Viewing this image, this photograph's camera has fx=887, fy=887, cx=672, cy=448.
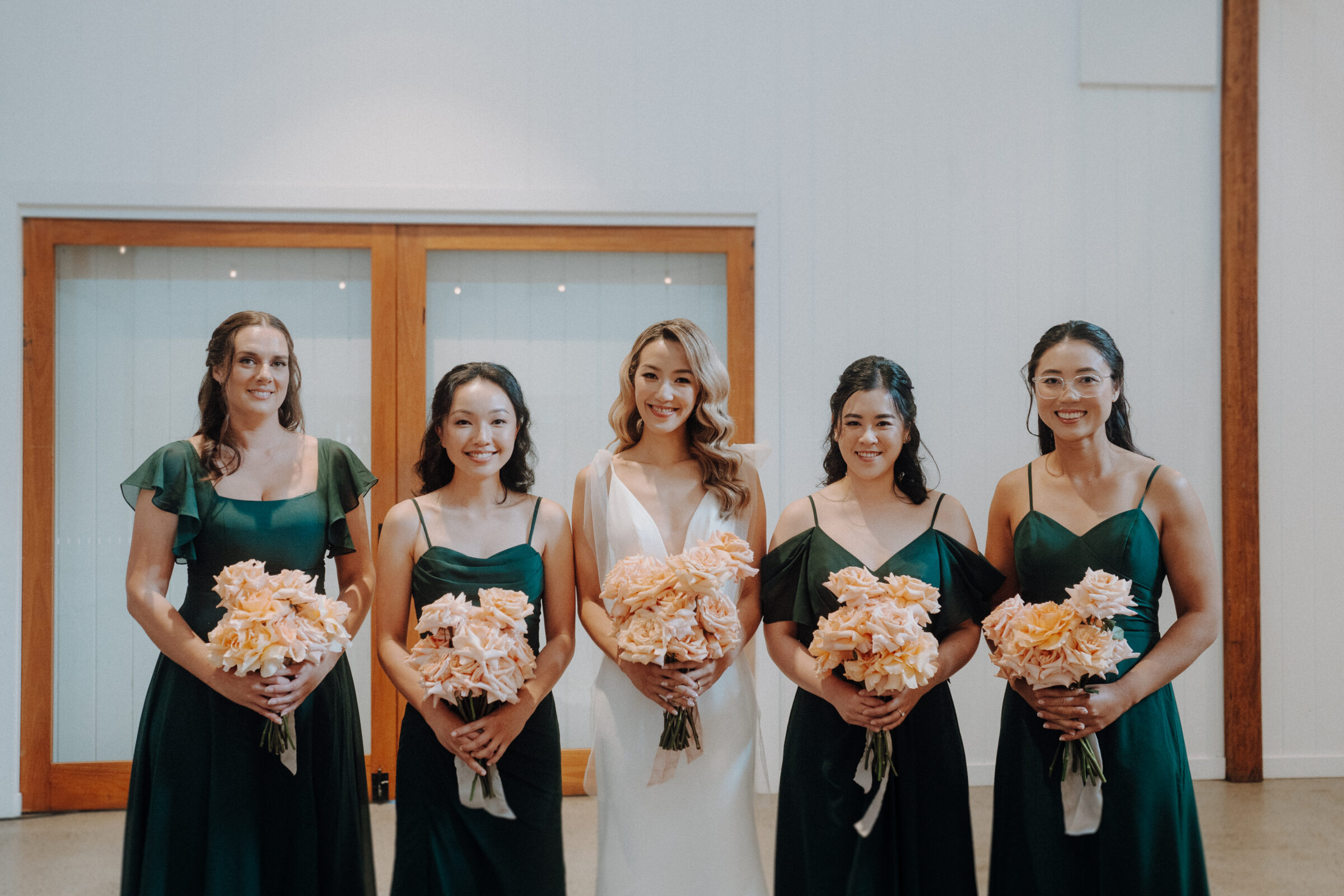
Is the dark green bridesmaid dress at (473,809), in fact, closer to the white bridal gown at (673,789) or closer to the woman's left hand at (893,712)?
the white bridal gown at (673,789)

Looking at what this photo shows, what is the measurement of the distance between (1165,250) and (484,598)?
13.5 feet

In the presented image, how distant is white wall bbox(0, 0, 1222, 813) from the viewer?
4250mm

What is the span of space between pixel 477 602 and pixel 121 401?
118 inches

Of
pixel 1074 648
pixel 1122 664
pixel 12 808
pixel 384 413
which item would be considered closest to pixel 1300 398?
pixel 1122 664

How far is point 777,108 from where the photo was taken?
176 inches

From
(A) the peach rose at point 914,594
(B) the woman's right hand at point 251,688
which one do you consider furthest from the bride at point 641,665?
(B) the woman's right hand at point 251,688

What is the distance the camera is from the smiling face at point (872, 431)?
2.51 m

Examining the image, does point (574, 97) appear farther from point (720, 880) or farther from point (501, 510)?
point (720, 880)

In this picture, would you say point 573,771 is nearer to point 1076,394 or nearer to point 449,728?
point 449,728

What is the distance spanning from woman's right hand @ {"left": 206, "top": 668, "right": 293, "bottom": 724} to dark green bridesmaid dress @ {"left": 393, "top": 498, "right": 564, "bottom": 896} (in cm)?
35

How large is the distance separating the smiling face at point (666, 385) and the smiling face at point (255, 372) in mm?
1050

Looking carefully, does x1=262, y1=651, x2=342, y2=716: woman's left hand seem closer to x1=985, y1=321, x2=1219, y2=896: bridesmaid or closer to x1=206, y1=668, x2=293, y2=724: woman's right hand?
x1=206, y1=668, x2=293, y2=724: woman's right hand

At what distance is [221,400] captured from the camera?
8.52ft

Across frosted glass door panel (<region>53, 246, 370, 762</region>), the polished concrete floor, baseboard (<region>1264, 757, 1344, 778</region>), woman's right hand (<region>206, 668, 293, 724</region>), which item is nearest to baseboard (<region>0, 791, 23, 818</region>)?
the polished concrete floor
